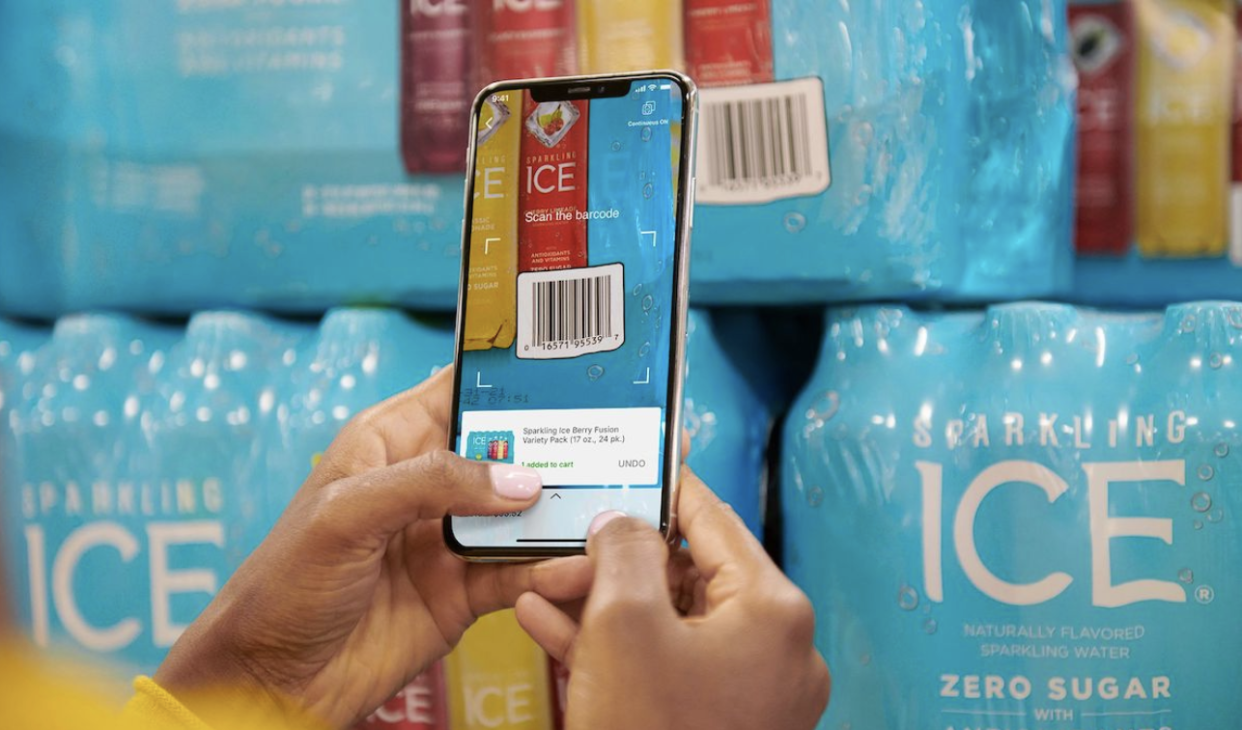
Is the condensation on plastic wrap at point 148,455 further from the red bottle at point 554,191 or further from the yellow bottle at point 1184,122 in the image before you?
the yellow bottle at point 1184,122

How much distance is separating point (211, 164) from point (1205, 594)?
615 mm

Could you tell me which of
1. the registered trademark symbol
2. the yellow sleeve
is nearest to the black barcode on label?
the yellow sleeve

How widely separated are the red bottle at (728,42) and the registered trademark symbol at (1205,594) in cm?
35

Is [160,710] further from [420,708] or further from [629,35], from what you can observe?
[629,35]

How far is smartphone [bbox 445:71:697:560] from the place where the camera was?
524 mm

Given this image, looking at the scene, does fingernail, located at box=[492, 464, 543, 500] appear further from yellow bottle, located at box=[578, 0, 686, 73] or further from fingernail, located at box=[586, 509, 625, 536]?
yellow bottle, located at box=[578, 0, 686, 73]

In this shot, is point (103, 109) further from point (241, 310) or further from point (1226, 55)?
point (1226, 55)

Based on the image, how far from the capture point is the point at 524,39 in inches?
29.4

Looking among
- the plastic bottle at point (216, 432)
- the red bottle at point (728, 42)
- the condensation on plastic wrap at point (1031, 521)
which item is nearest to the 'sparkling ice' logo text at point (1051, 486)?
the condensation on plastic wrap at point (1031, 521)

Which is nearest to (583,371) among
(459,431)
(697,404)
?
(459,431)

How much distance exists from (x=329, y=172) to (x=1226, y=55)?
21.0 inches

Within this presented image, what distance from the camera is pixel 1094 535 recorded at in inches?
26.4

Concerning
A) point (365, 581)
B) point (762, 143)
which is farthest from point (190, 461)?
point (762, 143)

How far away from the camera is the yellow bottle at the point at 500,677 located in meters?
0.76
